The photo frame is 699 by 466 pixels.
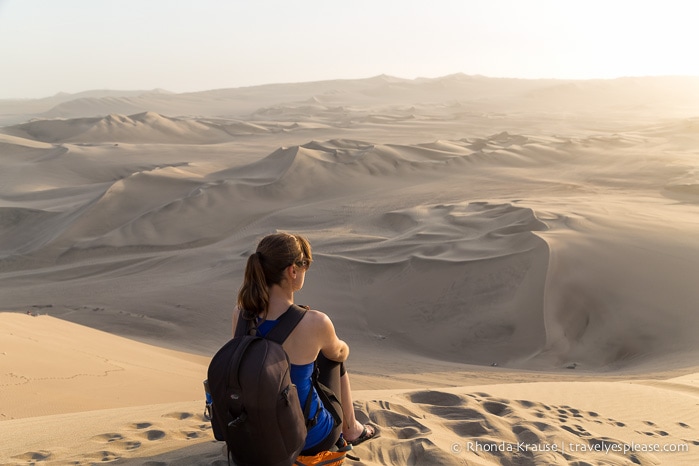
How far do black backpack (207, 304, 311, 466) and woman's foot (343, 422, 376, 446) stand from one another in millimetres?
484

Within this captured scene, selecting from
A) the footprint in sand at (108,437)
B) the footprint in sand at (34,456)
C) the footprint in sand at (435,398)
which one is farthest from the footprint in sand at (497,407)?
the footprint in sand at (34,456)

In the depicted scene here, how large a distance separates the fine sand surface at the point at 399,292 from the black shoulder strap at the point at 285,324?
0.74 metres

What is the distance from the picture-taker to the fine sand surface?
3.50 meters

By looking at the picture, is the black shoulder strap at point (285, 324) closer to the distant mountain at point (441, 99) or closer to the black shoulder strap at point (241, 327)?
the black shoulder strap at point (241, 327)

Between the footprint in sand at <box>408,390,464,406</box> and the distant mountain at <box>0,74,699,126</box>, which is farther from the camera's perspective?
the distant mountain at <box>0,74,699,126</box>

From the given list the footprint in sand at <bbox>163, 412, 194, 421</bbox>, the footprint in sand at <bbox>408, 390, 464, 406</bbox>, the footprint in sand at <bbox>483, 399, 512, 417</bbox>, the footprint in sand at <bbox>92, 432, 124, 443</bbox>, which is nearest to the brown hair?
the footprint in sand at <bbox>92, 432, 124, 443</bbox>

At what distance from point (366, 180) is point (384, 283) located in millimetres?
8308

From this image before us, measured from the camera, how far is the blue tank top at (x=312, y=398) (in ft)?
8.55

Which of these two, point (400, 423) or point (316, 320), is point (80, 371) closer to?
point (400, 423)

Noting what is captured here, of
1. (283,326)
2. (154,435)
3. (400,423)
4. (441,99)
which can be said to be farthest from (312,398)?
(441,99)

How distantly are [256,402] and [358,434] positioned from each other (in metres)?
0.79

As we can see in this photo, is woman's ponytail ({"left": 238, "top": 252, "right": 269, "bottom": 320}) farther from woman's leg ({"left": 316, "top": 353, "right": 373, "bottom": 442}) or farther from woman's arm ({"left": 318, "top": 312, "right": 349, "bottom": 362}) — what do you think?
woman's leg ({"left": 316, "top": 353, "right": 373, "bottom": 442})

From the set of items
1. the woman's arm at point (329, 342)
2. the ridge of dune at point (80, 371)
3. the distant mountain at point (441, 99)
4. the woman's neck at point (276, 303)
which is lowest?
the ridge of dune at point (80, 371)

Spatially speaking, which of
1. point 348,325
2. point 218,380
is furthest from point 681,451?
point 348,325
